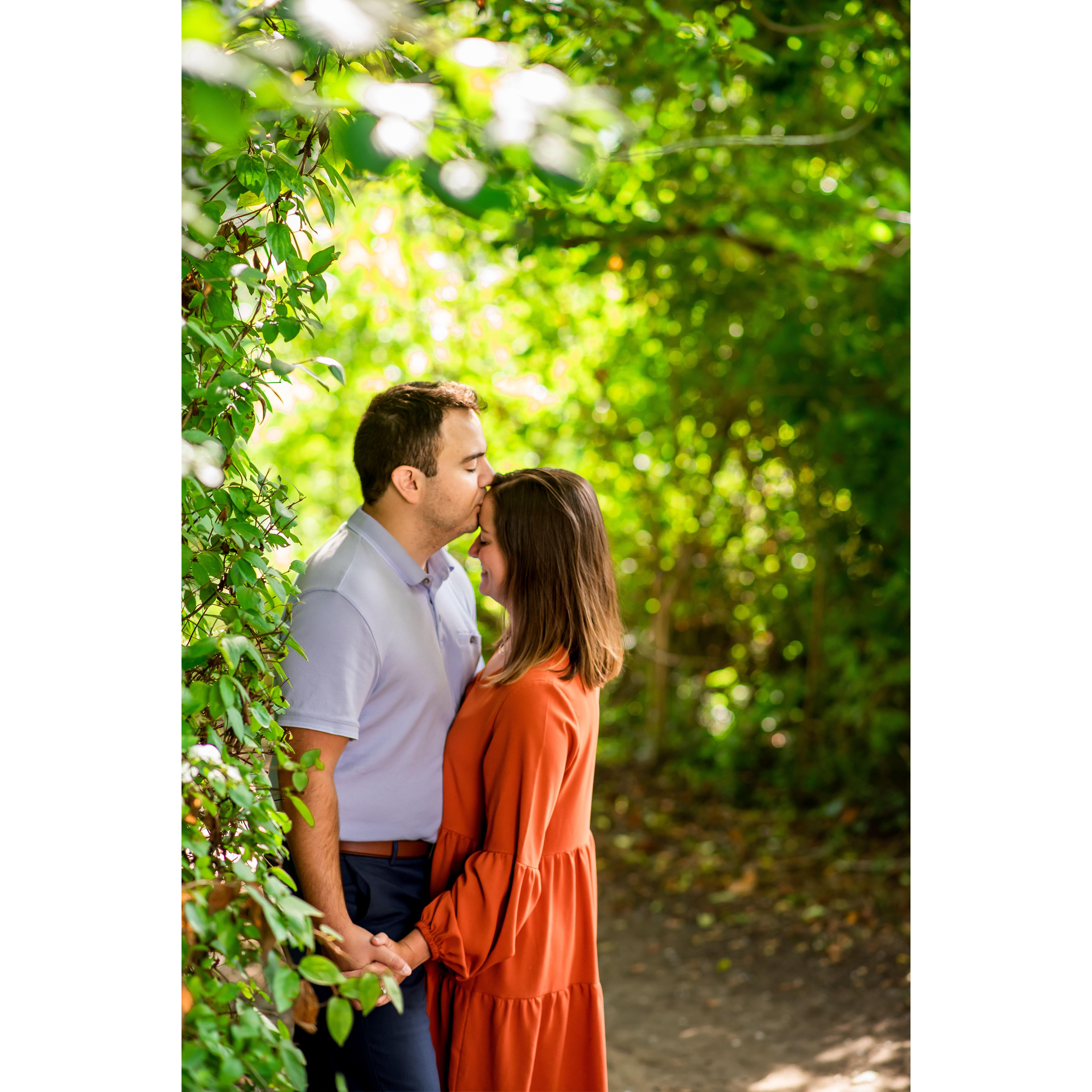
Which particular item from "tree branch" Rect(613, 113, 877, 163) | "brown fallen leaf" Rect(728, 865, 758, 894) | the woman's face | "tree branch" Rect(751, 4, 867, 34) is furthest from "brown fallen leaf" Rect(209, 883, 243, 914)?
"brown fallen leaf" Rect(728, 865, 758, 894)

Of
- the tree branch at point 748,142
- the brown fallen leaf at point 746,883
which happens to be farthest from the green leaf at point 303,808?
the brown fallen leaf at point 746,883

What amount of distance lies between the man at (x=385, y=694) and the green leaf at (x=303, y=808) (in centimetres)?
29

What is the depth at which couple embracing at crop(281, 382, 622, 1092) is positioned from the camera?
2072 mm

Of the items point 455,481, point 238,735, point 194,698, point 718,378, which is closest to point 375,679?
point 455,481

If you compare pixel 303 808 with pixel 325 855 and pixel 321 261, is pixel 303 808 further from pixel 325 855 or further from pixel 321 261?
pixel 321 261

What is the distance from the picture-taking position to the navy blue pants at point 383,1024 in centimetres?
207

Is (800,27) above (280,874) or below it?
above

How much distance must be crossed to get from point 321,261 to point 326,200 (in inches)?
4.9

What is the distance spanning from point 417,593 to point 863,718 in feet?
14.5

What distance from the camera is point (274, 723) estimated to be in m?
1.61

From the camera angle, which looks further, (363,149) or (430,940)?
(430,940)

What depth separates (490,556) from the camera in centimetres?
233
